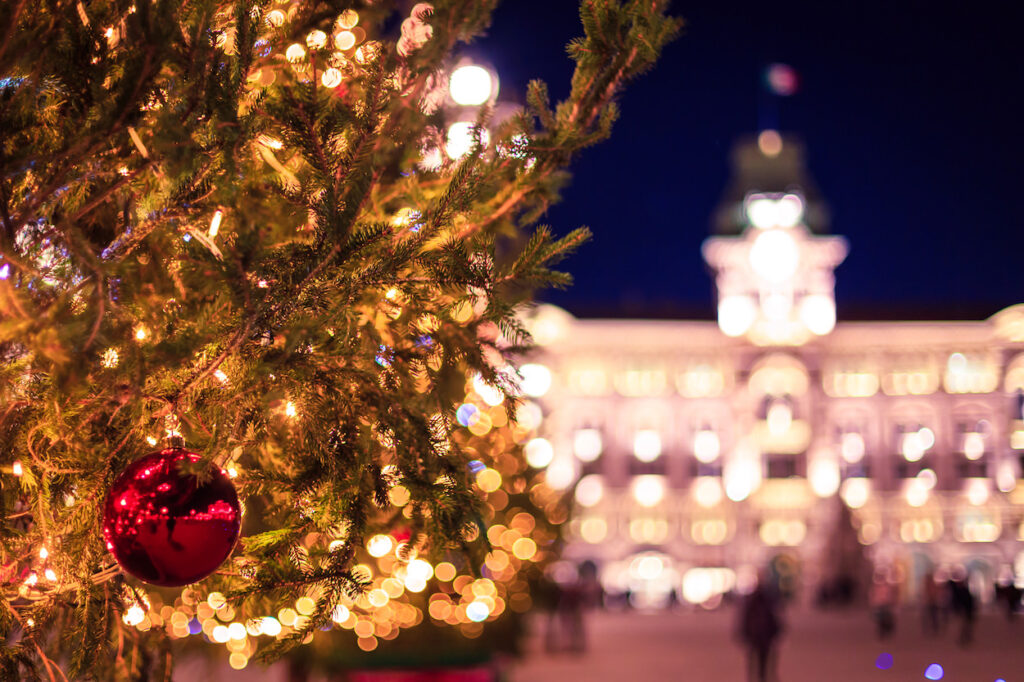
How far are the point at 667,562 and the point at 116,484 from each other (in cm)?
5181

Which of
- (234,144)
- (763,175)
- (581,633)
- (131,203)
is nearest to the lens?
(234,144)

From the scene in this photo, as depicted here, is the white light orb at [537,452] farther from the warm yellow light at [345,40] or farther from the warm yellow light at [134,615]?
the warm yellow light at [134,615]

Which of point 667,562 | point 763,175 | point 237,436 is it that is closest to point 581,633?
point 237,436

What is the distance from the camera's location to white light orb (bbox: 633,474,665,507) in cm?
5453

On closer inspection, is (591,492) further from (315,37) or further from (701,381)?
(315,37)

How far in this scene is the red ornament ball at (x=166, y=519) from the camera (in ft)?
8.25

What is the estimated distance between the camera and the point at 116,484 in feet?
8.36

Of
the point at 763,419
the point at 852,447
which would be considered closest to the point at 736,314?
the point at 763,419

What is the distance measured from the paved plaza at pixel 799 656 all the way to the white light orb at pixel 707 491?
25.3m

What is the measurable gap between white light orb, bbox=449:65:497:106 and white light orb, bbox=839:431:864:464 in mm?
50196

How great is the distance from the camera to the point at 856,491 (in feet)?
174

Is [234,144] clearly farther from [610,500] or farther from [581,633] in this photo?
[610,500]

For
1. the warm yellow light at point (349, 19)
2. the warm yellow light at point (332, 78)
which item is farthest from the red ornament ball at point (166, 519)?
the warm yellow light at point (349, 19)

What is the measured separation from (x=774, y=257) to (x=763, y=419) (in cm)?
801
